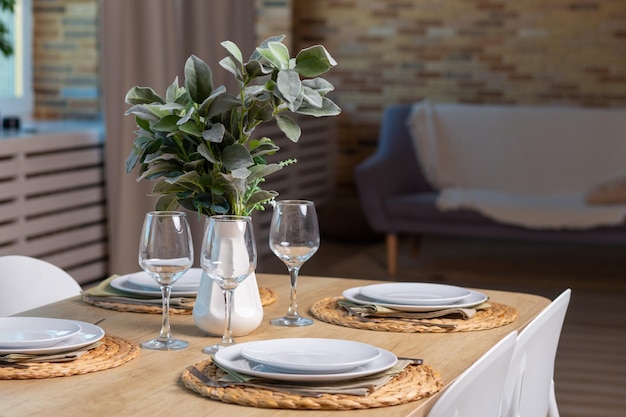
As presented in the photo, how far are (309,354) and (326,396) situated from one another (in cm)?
15

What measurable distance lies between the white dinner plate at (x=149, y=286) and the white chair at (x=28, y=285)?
0.21 m

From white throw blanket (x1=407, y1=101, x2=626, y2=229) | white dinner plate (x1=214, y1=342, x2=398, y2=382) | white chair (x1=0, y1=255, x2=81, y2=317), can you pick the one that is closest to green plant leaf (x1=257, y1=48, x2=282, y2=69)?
white dinner plate (x1=214, y1=342, x2=398, y2=382)

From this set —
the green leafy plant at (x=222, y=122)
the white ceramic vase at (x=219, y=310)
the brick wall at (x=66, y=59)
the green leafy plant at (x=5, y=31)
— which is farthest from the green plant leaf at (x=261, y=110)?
the brick wall at (x=66, y=59)

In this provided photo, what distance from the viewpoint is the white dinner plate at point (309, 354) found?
138 centimetres

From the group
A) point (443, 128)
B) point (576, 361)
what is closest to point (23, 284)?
point (576, 361)

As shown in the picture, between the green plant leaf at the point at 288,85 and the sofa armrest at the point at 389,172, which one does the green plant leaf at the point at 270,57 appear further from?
the sofa armrest at the point at 389,172

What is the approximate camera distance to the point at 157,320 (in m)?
1.84

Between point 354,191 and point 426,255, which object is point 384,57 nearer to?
point 354,191

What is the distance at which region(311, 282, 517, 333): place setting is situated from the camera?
181 centimetres

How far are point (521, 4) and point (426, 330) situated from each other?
536 centimetres

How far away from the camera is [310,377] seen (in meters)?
1.36

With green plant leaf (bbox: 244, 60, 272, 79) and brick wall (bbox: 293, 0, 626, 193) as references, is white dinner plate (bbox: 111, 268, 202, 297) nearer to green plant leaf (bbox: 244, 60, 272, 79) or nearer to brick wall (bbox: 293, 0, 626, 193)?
green plant leaf (bbox: 244, 60, 272, 79)

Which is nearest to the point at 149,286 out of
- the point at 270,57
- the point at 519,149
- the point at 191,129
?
the point at 191,129

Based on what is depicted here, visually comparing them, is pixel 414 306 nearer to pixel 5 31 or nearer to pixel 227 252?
pixel 227 252
